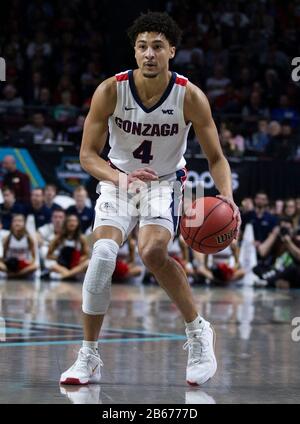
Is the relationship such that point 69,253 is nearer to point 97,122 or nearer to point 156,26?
point 97,122

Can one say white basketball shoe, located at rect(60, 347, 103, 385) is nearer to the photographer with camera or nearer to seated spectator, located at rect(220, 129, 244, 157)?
the photographer with camera

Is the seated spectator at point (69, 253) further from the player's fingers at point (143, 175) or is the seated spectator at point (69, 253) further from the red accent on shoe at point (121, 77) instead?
the player's fingers at point (143, 175)

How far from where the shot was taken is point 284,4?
1977 cm

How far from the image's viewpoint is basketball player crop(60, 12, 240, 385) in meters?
5.84

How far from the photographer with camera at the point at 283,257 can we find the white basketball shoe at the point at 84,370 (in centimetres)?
864

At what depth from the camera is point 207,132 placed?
238 inches

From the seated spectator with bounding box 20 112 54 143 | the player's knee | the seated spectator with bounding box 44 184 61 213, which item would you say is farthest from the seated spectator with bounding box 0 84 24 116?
the player's knee

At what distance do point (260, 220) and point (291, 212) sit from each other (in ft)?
A: 1.75

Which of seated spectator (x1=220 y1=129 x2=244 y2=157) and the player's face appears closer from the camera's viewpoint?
the player's face

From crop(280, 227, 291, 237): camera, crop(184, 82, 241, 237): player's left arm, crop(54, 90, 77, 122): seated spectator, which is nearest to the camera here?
crop(184, 82, 241, 237): player's left arm

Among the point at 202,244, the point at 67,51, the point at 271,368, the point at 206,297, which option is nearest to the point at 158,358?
the point at 271,368

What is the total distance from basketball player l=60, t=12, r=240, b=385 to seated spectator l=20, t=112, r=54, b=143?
973 cm

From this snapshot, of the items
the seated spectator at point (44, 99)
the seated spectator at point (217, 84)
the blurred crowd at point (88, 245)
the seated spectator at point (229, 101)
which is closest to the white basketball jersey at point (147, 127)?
the blurred crowd at point (88, 245)

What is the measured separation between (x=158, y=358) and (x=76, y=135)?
9347 millimetres
